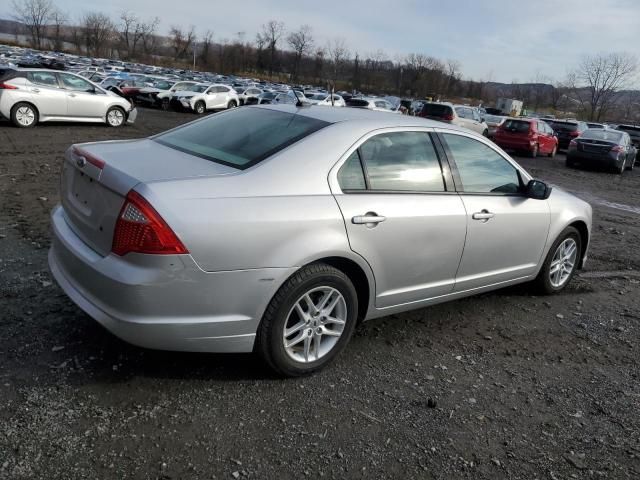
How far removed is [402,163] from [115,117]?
14561 millimetres

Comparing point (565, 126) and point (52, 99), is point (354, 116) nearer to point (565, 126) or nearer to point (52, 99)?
point (52, 99)

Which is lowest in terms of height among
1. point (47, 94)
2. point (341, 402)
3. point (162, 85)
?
point (341, 402)

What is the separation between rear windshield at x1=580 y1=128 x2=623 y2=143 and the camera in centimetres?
1838

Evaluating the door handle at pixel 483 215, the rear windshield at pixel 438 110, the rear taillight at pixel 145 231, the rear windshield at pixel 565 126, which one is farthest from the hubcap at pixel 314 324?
the rear windshield at pixel 565 126

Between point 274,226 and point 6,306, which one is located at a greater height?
point 274,226

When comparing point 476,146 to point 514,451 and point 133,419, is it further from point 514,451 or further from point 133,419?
point 133,419

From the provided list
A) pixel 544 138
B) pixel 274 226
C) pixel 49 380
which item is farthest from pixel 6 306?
pixel 544 138

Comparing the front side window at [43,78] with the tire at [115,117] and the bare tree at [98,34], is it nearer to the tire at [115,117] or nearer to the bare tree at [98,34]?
the tire at [115,117]

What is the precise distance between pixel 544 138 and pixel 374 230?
19672mm

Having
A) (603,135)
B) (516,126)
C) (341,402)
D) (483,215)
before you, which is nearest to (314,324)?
(341,402)

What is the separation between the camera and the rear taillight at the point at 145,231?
2.67m

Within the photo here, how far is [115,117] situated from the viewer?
16.3 meters

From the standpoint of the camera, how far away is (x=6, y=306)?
3.83 meters

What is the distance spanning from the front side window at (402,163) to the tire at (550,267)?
1.71m
